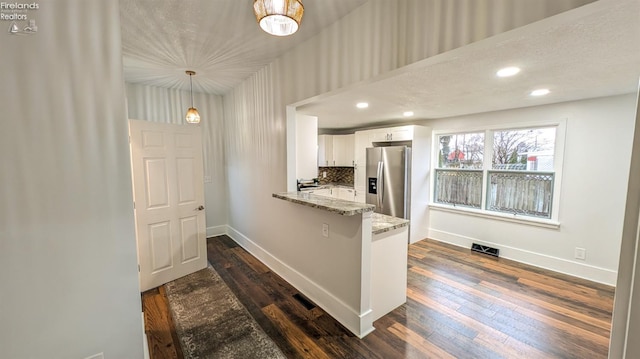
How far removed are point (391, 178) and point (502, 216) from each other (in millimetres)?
1753

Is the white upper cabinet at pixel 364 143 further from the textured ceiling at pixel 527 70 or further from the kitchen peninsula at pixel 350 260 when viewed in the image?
the kitchen peninsula at pixel 350 260

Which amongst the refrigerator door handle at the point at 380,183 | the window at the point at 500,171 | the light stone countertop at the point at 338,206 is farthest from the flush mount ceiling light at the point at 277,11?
the window at the point at 500,171

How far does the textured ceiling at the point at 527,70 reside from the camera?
1.32 meters

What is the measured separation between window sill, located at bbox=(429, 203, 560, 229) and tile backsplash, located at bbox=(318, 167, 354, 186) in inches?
84.7

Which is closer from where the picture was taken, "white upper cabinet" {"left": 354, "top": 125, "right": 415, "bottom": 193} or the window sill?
the window sill

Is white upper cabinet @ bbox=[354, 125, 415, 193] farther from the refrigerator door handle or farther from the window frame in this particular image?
the window frame

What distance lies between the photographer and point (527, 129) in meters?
3.58

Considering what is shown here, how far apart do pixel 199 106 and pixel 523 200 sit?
18.0ft

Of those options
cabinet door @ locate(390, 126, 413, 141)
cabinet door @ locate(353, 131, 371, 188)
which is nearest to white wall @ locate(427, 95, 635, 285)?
cabinet door @ locate(390, 126, 413, 141)

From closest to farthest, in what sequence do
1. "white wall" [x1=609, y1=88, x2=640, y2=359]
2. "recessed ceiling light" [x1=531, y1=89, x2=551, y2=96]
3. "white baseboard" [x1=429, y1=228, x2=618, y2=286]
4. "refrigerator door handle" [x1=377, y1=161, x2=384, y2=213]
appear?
"white wall" [x1=609, y1=88, x2=640, y2=359] < "recessed ceiling light" [x1=531, y1=89, x2=551, y2=96] < "white baseboard" [x1=429, y1=228, x2=618, y2=286] < "refrigerator door handle" [x1=377, y1=161, x2=384, y2=213]

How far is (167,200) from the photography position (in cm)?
299

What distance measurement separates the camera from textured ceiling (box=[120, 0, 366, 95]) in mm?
1862

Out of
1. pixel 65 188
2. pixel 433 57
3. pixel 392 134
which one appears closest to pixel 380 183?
pixel 392 134

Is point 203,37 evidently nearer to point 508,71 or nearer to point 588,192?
point 508,71
